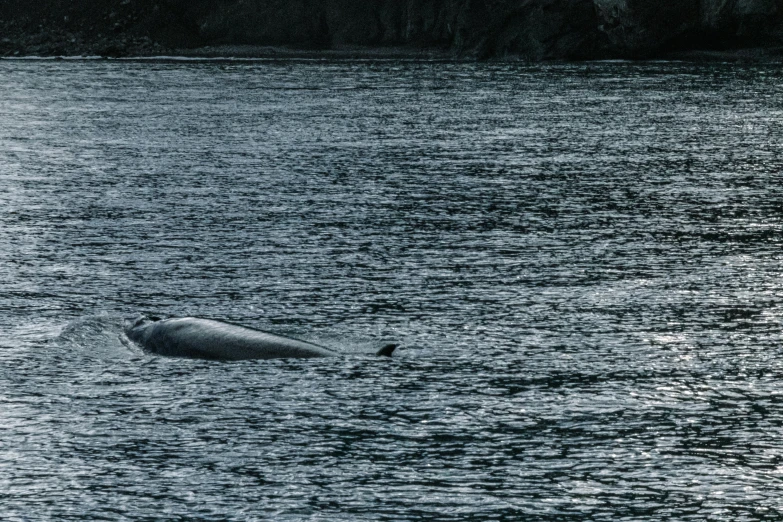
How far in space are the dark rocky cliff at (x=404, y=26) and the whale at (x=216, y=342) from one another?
85.0m

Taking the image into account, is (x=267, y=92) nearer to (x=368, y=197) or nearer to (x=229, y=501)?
(x=368, y=197)

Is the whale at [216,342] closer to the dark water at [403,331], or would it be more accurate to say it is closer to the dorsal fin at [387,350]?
the dorsal fin at [387,350]

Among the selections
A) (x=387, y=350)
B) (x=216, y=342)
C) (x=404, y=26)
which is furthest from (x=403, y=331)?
(x=404, y=26)

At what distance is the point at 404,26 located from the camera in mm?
124812

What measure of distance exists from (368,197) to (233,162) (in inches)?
281

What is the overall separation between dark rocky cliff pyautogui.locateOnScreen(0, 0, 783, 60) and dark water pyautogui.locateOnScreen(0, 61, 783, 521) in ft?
214

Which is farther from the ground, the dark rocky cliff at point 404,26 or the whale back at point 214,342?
the dark rocky cliff at point 404,26

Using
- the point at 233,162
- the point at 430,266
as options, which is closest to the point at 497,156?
the point at 233,162

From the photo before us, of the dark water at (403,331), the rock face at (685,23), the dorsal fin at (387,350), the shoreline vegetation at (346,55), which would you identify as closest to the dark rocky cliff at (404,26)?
the rock face at (685,23)

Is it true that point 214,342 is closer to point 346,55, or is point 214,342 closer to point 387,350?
point 387,350

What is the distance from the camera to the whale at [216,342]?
1220 cm

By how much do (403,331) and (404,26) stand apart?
114m

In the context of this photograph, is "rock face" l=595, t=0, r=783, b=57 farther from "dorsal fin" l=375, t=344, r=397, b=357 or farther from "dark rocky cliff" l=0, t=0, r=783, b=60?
"dorsal fin" l=375, t=344, r=397, b=357

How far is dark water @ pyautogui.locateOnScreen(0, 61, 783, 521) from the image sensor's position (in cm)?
890
